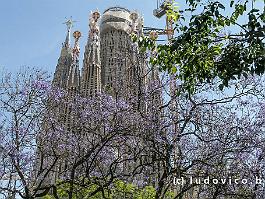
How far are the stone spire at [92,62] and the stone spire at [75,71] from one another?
4.30ft

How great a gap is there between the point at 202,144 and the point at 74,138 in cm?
451

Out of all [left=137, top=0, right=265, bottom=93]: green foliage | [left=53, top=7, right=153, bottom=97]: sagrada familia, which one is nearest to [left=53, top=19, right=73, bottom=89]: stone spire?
[left=53, top=7, right=153, bottom=97]: sagrada familia

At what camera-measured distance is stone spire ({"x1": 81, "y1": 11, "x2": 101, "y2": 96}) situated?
4978cm

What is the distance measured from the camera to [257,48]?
20.3 ft

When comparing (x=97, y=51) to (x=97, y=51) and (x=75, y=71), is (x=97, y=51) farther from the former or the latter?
(x=75, y=71)

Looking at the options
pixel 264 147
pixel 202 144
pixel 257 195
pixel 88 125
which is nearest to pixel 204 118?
pixel 202 144

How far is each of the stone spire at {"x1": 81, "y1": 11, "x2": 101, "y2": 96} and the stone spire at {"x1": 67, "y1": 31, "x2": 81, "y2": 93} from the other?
1310 mm

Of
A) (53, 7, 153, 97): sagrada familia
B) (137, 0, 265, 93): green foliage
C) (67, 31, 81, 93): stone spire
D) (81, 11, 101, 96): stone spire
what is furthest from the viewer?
(67, 31, 81, 93): stone spire

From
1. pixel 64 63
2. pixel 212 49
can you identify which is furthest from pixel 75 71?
pixel 212 49

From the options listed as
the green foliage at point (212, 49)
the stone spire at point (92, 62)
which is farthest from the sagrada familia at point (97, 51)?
the green foliage at point (212, 49)

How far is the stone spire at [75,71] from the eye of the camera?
2021 inches

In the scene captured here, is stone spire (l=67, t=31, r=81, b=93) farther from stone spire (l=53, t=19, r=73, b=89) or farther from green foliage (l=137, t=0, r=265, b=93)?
green foliage (l=137, t=0, r=265, b=93)

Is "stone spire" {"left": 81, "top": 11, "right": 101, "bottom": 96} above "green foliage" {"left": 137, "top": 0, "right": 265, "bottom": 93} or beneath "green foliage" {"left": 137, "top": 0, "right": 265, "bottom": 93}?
above

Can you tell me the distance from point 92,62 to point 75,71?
10.4 ft
